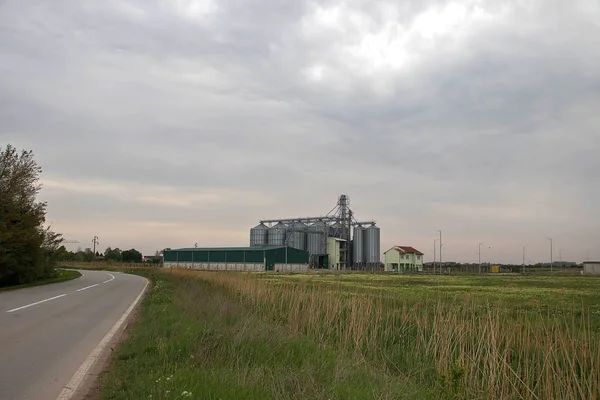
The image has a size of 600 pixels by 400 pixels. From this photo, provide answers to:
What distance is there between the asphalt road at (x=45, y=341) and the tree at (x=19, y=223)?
1257cm

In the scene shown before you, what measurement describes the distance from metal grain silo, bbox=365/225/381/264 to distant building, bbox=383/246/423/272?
629cm

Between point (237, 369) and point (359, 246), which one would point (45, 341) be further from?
point (359, 246)

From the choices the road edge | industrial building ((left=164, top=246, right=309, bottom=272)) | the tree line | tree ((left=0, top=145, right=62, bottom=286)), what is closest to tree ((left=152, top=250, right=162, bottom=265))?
the tree line

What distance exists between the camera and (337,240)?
104875mm

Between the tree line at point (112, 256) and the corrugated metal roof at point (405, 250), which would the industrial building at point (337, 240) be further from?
the tree line at point (112, 256)

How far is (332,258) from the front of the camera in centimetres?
10525

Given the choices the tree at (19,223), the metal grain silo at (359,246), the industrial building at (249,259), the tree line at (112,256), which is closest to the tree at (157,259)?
the tree line at (112,256)

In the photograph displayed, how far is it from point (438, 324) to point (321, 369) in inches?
153

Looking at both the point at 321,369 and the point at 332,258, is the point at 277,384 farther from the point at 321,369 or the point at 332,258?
the point at 332,258

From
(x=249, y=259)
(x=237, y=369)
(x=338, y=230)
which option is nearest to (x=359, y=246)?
(x=338, y=230)

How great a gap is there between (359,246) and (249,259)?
961 inches

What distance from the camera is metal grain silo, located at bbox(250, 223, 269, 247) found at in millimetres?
114438

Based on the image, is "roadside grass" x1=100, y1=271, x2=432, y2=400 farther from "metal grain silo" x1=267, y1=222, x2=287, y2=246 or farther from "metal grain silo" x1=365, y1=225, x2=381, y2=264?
"metal grain silo" x1=267, y1=222, x2=287, y2=246

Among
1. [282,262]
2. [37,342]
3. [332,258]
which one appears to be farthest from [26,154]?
[332,258]
